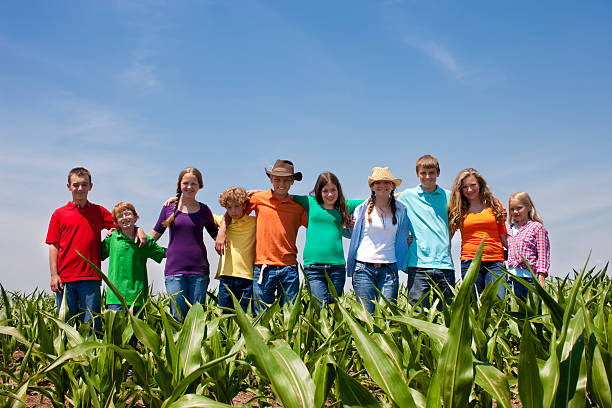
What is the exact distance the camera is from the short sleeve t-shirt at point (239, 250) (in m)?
4.98

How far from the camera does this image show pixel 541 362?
6.02ft

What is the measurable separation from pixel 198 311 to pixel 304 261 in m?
2.67

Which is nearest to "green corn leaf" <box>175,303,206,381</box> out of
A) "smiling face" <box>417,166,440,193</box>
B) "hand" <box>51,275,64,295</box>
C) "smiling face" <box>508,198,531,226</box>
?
"hand" <box>51,275,64,295</box>

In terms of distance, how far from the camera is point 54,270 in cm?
467

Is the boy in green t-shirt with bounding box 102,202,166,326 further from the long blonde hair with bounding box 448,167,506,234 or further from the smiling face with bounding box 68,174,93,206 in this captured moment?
the long blonde hair with bounding box 448,167,506,234

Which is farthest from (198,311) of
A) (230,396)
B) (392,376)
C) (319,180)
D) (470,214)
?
(470,214)

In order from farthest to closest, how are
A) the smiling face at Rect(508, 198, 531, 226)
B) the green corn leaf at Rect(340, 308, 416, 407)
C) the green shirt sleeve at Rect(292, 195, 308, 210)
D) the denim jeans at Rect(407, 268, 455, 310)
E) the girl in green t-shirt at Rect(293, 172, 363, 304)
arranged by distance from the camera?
1. the smiling face at Rect(508, 198, 531, 226)
2. the green shirt sleeve at Rect(292, 195, 308, 210)
3. the girl in green t-shirt at Rect(293, 172, 363, 304)
4. the denim jeans at Rect(407, 268, 455, 310)
5. the green corn leaf at Rect(340, 308, 416, 407)

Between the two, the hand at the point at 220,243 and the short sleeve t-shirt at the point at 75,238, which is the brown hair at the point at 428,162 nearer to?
the hand at the point at 220,243

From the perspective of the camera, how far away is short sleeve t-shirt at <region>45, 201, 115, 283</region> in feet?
15.3

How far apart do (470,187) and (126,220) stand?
3.52 meters

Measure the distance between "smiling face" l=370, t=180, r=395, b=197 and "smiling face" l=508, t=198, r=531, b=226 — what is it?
1.50 m

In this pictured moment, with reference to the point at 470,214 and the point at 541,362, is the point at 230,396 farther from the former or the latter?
the point at 470,214

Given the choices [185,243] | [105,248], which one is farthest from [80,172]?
[185,243]

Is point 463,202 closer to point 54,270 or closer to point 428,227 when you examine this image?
point 428,227
